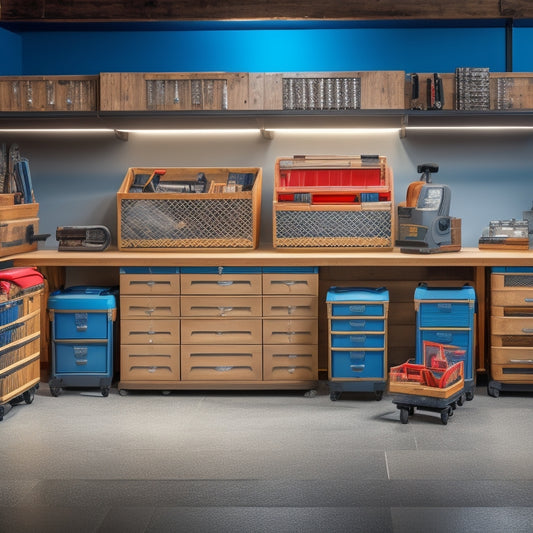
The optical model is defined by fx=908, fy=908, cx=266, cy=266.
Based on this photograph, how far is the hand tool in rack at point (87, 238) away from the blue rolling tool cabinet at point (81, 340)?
0.47 m

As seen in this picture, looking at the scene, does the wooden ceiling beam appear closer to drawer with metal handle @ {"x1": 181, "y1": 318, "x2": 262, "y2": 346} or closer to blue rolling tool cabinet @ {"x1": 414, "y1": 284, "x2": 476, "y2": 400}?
blue rolling tool cabinet @ {"x1": 414, "y1": 284, "x2": 476, "y2": 400}

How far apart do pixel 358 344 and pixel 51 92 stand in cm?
294

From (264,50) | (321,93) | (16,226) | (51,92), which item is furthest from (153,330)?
(264,50)

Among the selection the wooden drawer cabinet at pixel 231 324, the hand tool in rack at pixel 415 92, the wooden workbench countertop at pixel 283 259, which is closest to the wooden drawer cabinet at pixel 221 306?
the wooden drawer cabinet at pixel 231 324

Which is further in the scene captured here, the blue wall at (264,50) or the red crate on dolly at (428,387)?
the blue wall at (264,50)

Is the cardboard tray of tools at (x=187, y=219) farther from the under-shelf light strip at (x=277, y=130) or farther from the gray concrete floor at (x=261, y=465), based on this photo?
the gray concrete floor at (x=261, y=465)

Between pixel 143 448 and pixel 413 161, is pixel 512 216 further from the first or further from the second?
pixel 143 448

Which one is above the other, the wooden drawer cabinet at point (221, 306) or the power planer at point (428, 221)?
the power planer at point (428, 221)

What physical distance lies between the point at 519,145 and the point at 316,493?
149 inches

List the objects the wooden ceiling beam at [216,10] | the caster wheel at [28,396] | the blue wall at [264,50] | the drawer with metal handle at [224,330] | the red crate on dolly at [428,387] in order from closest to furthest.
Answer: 1. the red crate on dolly at [428,387]
2. the caster wheel at [28,396]
3. the drawer with metal handle at [224,330]
4. the wooden ceiling beam at [216,10]
5. the blue wall at [264,50]

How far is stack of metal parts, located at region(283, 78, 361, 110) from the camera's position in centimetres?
658

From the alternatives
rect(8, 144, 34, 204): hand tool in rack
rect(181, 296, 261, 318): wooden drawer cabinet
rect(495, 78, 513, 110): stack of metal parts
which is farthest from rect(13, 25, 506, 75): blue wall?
rect(181, 296, 261, 318): wooden drawer cabinet

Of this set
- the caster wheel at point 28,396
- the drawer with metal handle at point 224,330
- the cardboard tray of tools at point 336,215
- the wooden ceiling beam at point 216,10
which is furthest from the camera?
the wooden ceiling beam at point 216,10

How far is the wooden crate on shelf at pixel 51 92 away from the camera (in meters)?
6.75
